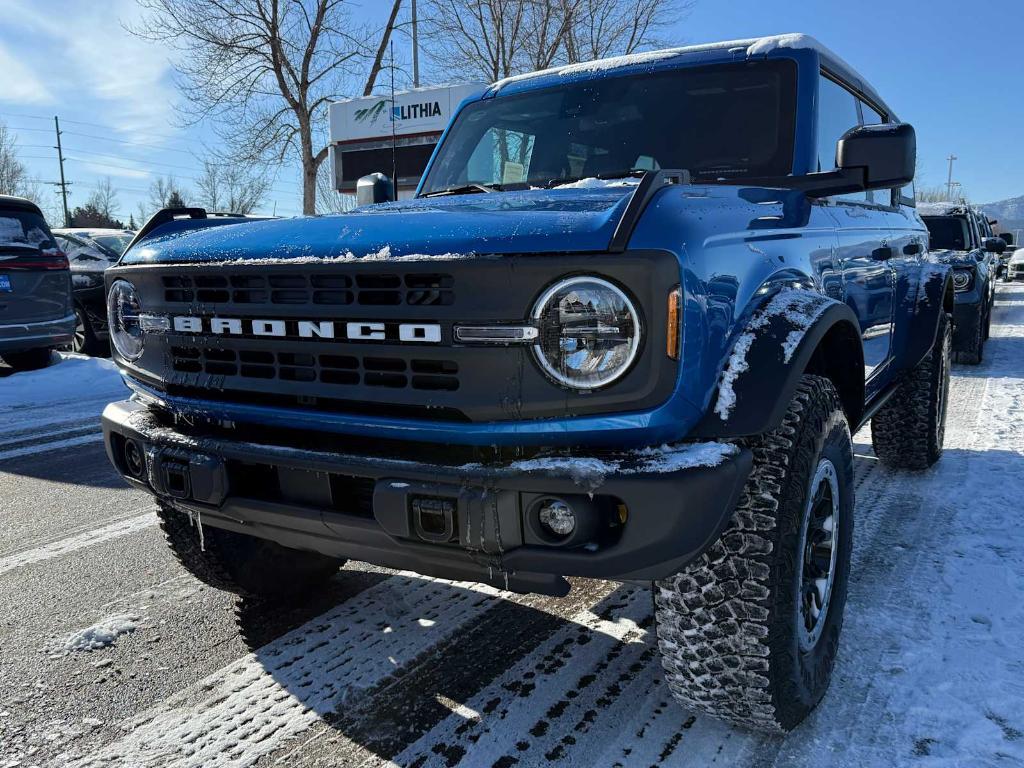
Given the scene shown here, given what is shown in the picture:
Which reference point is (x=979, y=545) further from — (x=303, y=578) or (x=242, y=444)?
(x=242, y=444)

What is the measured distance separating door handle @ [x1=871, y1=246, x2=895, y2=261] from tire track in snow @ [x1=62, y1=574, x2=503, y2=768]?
2.07 m

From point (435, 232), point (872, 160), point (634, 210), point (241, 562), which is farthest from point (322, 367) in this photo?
point (872, 160)

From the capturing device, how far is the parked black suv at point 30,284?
316 inches

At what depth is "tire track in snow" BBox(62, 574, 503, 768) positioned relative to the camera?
6.88 feet

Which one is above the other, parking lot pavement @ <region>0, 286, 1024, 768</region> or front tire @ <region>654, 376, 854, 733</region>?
front tire @ <region>654, 376, 854, 733</region>

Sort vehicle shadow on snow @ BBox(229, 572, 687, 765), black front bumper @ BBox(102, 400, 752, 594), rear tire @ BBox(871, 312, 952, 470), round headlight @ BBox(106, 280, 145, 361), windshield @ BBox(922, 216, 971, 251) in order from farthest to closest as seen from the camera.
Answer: windshield @ BBox(922, 216, 971, 251), rear tire @ BBox(871, 312, 952, 470), round headlight @ BBox(106, 280, 145, 361), vehicle shadow on snow @ BBox(229, 572, 687, 765), black front bumper @ BBox(102, 400, 752, 594)

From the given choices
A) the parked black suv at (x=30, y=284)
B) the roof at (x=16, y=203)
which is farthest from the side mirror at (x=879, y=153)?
the roof at (x=16, y=203)

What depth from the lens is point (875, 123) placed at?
13.0 ft

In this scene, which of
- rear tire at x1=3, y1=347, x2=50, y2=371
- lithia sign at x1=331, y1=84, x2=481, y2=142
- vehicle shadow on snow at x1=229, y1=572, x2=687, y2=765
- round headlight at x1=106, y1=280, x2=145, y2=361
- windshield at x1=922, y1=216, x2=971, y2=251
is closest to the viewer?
vehicle shadow on snow at x1=229, y1=572, x2=687, y2=765

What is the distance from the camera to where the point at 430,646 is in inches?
103

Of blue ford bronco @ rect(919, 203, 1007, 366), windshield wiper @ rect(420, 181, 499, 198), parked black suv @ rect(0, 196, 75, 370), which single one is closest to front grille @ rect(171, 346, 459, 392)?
→ windshield wiper @ rect(420, 181, 499, 198)

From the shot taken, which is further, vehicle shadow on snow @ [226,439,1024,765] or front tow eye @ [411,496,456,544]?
vehicle shadow on snow @ [226,439,1024,765]

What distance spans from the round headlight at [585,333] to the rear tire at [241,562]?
1.46 m

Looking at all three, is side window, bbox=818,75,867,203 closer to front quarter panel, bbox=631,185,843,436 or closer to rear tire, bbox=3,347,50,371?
front quarter panel, bbox=631,185,843,436
